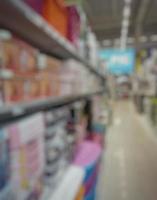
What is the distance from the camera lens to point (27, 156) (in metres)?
1.25

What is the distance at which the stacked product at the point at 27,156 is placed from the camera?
3.70 ft

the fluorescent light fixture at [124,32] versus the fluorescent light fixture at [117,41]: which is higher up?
the fluorescent light fixture at [124,32]

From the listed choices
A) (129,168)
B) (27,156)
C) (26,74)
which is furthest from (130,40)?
(27,156)

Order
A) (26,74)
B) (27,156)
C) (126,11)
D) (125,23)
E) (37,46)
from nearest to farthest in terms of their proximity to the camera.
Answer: (27,156) → (26,74) → (37,46) → (126,11) → (125,23)

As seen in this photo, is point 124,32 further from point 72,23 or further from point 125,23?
point 72,23

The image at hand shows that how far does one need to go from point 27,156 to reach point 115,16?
1258 cm

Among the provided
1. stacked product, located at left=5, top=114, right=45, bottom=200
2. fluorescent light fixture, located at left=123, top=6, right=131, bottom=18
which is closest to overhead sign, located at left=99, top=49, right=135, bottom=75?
fluorescent light fixture, located at left=123, top=6, right=131, bottom=18

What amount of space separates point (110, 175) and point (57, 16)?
88.9 inches

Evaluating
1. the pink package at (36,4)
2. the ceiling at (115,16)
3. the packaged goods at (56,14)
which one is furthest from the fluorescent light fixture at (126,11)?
the pink package at (36,4)

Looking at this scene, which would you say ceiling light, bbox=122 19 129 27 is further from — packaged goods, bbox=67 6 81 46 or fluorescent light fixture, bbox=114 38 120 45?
packaged goods, bbox=67 6 81 46

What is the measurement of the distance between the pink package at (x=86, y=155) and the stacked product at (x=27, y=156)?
66cm

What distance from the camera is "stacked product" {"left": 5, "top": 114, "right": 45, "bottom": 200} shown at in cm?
113

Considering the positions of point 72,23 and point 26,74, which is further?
point 72,23

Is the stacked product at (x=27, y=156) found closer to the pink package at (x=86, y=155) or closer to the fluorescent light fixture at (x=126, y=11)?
the pink package at (x=86, y=155)
